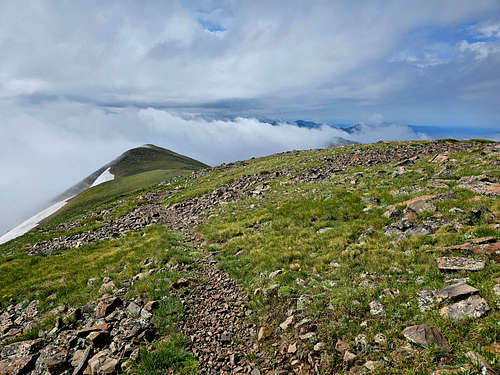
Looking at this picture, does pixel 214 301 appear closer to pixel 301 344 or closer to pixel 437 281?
pixel 301 344

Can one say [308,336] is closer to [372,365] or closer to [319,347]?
[319,347]

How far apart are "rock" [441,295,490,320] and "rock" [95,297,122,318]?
13107 millimetres

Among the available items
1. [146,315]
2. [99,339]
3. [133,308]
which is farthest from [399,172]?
[99,339]

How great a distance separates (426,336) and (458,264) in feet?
12.7

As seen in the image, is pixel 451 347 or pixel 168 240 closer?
pixel 451 347

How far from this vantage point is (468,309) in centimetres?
722

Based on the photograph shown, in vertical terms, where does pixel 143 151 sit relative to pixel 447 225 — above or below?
above

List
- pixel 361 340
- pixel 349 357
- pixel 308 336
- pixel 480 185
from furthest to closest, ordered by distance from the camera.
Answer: pixel 480 185 → pixel 308 336 → pixel 361 340 → pixel 349 357

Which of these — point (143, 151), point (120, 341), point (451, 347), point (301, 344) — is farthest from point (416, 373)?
point (143, 151)

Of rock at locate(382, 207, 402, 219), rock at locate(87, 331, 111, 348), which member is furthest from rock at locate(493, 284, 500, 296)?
rock at locate(87, 331, 111, 348)

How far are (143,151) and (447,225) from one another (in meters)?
176

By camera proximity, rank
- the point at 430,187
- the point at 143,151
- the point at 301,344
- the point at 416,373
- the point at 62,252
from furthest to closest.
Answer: the point at 143,151
the point at 62,252
the point at 430,187
the point at 301,344
the point at 416,373

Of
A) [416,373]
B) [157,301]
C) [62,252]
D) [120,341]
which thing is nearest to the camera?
[416,373]

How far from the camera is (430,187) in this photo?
1809cm
